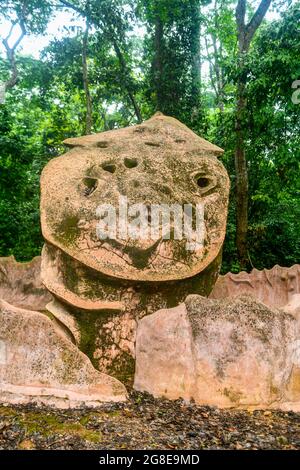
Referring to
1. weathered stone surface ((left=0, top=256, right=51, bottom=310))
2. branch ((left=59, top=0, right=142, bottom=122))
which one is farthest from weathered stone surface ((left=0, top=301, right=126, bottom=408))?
branch ((left=59, top=0, right=142, bottom=122))

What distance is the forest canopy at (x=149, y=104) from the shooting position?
7.42 meters

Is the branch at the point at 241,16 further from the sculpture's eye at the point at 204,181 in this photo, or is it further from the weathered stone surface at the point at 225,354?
the weathered stone surface at the point at 225,354

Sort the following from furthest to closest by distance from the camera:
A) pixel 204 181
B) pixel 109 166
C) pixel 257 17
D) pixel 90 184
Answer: pixel 257 17 < pixel 204 181 < pixel 109 166 < pixel 90 184

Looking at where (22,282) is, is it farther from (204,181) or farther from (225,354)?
(225,354)

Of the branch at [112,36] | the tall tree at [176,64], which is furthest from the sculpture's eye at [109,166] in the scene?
the branch at [112,36]

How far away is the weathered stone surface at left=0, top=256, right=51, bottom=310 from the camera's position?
4867 millimetres

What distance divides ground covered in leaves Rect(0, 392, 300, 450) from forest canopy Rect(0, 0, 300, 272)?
15.7ft

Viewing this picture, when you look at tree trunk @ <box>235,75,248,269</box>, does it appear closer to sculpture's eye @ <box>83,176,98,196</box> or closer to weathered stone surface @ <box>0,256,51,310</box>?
weathered stone surface @ <box>0,256,51,310</box>

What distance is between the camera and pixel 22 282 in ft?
16.2

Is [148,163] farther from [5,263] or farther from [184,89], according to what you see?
[184,89]

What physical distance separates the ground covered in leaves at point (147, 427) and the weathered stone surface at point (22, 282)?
2.35 m

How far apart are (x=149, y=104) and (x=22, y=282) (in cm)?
563

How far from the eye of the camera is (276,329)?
2.71 meters

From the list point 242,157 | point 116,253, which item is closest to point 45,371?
point 116,253
